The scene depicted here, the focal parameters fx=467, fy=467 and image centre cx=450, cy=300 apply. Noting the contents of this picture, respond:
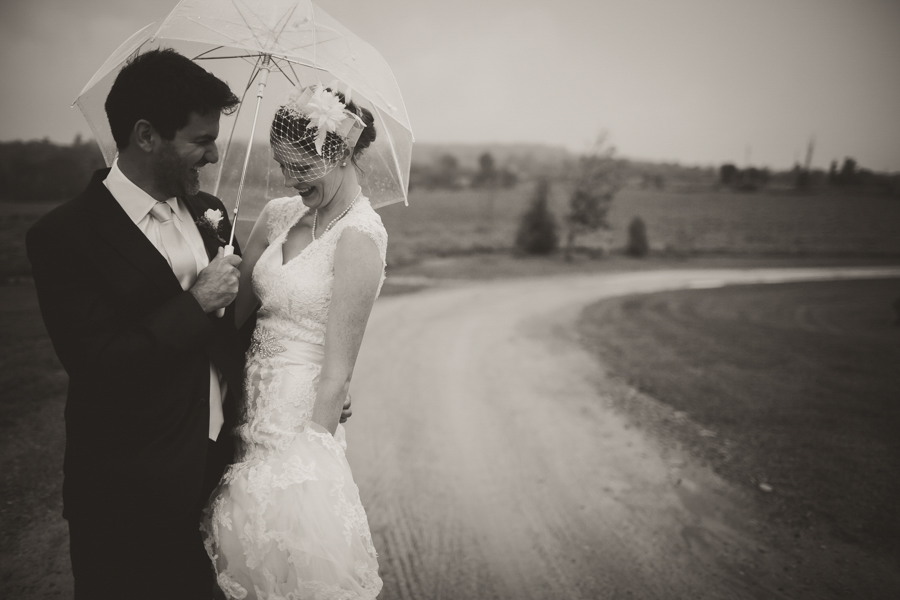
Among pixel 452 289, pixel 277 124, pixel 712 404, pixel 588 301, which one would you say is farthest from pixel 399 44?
pixel 588 301

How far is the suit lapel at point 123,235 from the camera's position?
1.76m

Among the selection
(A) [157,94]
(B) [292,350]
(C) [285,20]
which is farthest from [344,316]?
(C) [285,20]

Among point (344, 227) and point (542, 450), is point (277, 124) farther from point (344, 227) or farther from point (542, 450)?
point (542, 450)

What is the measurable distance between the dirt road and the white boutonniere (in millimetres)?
2737

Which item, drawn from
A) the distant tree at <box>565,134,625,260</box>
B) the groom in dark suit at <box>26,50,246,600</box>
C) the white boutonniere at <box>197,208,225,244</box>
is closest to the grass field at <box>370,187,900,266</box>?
the distant tree at <box>565,134,625,260</box>

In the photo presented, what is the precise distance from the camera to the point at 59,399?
5.61 metres

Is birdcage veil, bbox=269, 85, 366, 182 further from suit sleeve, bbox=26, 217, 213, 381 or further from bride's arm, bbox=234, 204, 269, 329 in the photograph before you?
suit sleeve, bbox=26, 217, 213, 381

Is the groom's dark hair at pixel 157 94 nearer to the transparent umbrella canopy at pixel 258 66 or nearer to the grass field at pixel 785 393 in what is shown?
the transparent umbrella canopy at pixel 258 66

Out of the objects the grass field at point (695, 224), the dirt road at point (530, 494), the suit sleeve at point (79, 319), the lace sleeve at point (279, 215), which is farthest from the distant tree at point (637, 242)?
the suit sleeve at point (79, 319)

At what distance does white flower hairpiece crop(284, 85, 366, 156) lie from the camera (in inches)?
81.6

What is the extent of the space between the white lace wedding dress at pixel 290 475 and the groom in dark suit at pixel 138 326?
0.79 feet

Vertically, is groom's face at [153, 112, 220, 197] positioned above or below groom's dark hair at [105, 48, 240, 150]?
below

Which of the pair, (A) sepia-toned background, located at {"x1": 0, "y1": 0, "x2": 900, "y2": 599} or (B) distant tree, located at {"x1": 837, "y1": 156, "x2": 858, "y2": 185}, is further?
(B) distant tree, located at {"x1": 837, "y1": 156, "x2": 858, "y2": 185}

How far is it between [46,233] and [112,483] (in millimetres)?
998
